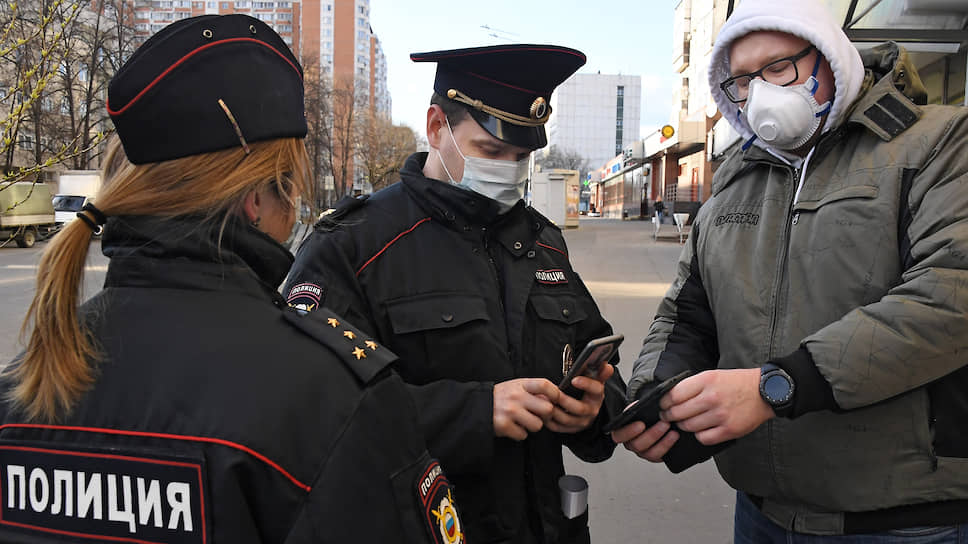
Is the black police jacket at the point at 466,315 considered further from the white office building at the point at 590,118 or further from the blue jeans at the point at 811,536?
the white office building at the point at 590,118

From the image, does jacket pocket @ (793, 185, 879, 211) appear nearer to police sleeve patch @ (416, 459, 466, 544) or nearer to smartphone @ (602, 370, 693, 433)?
smartphone @ (602, 370, 693, 433)

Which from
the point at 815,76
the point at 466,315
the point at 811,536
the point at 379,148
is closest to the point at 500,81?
the point at 466,315

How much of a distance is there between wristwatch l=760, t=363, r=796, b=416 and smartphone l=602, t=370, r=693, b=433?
21 cm

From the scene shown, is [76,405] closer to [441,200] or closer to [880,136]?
[441,200]

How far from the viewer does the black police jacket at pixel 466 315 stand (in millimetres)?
1650

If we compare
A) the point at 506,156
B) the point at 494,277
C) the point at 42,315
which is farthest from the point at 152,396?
the point at 506,156

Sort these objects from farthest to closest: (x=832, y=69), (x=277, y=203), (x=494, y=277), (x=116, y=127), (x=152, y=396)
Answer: (x=494, y=277) < (x=832, y=69) < (x=277, y=203) < (x=116, y=127) < (x=152, y=396)

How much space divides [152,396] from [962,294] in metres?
1.52

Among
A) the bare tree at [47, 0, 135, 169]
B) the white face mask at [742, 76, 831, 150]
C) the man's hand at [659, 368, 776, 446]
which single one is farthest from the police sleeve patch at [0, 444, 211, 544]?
the bare tree at [47, 0, 135, 169]

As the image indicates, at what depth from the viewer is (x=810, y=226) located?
5.33 ft

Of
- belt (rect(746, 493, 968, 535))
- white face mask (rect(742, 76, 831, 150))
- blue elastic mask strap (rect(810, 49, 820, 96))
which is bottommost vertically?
belt (rect(746, 493, 968, 535))

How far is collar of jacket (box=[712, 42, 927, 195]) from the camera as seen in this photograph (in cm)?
156

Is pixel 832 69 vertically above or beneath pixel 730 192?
above

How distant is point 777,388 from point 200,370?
3.89 feet
